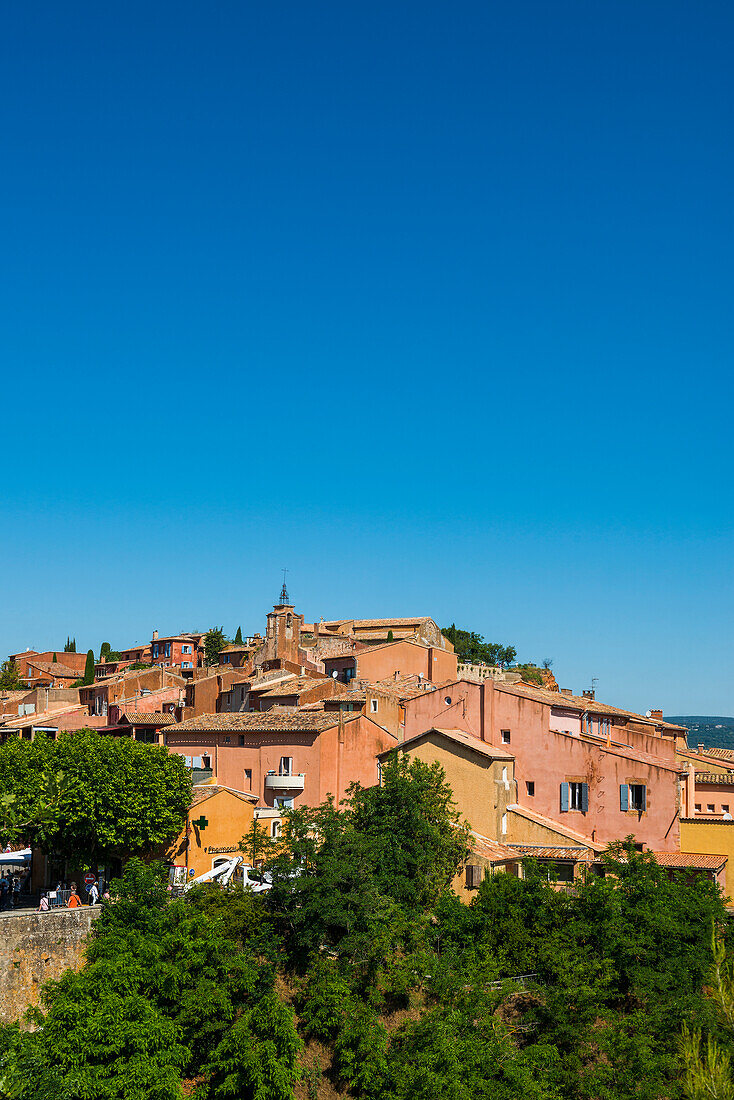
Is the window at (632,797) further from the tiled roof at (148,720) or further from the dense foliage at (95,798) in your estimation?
the tiled roof at (148,720)

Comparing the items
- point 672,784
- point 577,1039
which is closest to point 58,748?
point 577,1039

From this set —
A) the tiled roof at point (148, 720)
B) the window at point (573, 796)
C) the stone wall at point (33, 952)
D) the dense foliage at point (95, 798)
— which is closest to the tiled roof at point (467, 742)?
the window at point (573, 796)

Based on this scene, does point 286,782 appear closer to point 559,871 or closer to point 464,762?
point 464,762

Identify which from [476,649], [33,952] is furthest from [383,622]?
[33,952]

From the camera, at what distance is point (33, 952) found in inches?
1168

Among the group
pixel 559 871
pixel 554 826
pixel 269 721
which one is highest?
pixel 269 721

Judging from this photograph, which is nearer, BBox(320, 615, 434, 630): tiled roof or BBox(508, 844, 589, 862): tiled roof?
BBox(508, 844, 589, 862): tiled roof

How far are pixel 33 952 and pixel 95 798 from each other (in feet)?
24.0

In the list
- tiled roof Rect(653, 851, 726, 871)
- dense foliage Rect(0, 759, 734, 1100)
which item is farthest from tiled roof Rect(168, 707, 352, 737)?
tiled roof Rect(653, 851, 726, 871)

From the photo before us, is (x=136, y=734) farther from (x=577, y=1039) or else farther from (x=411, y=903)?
(x=577, y=1039)

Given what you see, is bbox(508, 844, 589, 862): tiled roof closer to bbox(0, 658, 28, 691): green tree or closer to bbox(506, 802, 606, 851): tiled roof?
bbox(506, 802, 606, 851): tiled roof

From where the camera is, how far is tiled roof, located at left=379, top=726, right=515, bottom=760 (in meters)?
40.8

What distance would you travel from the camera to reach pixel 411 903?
121 feet

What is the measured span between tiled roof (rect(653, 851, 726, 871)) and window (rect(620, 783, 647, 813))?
1.92 meters
